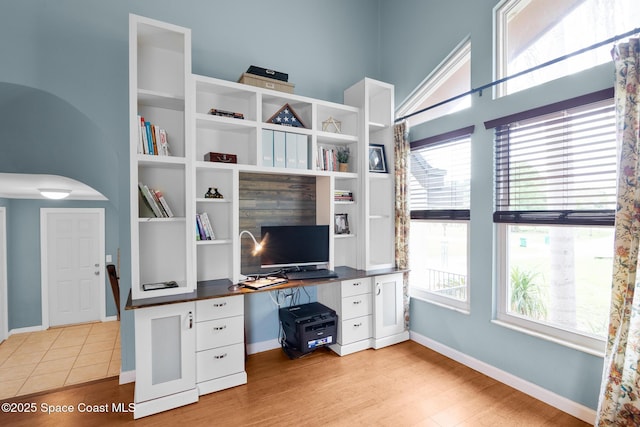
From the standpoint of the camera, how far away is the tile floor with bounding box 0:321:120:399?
2654 mm

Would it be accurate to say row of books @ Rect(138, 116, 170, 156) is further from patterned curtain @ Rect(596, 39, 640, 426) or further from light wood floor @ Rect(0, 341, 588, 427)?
patterned curtain @ Rect(596, 39, 640, 426)

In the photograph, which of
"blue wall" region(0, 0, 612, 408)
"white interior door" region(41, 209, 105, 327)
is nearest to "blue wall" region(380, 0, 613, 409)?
"blue wall" region(0, 0, 612, 408)

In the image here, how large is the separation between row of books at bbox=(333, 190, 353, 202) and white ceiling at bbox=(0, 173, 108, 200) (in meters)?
2.82

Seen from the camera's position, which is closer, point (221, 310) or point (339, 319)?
point (221, 310)


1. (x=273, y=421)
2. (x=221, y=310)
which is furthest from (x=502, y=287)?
(x=221, y=310)

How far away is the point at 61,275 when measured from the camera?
4605 millimetres

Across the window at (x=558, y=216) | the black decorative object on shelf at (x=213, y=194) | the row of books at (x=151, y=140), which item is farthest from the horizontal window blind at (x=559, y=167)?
the row of books at (x=151, y=140)

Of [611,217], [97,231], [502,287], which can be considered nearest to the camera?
[611,217]

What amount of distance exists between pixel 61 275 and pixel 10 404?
2853 mm

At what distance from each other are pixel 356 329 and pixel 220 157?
2033mm

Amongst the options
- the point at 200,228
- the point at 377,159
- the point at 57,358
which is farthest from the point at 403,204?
the point at 57,358

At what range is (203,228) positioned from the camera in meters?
2.61

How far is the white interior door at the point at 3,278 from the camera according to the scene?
3967 millimetres

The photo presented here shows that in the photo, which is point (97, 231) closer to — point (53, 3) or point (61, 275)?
point (61, 275)
